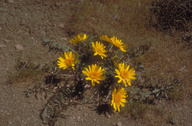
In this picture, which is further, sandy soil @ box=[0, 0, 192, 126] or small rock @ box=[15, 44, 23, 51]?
small rock @ box=[15, 44, 23, 51]

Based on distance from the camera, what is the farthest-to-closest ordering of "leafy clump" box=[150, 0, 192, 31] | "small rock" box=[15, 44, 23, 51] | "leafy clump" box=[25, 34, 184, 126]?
1. "leafy clump" box=[150, 0, 192, 31]
2. "small rock" box=[15, 44, 23, 51]
3. "leafy clump" box=[25, 34, 184, 126]

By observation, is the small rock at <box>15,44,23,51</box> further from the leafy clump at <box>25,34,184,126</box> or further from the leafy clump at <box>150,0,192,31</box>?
the leafy clump at <box>150,0,192,31</box>

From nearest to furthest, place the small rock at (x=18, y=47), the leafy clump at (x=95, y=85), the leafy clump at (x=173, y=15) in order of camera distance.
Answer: the leafy clump at (x=95, y=85)
the small rock at (x=18, y=47)
the leafy clump at (x=173, y=15)

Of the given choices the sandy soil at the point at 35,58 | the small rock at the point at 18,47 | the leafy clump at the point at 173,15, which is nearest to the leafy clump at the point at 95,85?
the sandy soil at the point at 35,58

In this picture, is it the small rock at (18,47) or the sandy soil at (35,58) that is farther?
the small rock at (18,47)

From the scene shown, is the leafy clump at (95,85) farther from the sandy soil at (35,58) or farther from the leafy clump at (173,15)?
the leafy clump at (173,15)

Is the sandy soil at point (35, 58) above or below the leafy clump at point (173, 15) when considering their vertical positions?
below

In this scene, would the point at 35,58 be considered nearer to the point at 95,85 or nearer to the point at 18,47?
the point at 18,47

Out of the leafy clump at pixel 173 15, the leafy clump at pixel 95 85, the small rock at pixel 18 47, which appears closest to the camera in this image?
the leafy clump at pixel 95 85

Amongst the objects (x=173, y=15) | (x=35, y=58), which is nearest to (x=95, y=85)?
(x=35, y=58)

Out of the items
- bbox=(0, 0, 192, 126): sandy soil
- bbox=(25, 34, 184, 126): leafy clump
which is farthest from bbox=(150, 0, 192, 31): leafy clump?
bbox=(0, 0, 192, 126): sandy soil

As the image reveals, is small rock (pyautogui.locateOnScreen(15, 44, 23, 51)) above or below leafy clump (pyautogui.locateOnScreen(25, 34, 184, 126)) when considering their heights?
above

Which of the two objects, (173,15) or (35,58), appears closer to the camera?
(35,58)
